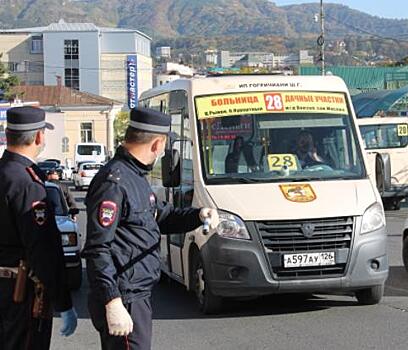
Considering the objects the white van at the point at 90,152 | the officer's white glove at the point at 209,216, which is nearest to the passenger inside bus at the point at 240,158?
the officer's white glove at the point at 209,216

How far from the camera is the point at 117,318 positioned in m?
4.43

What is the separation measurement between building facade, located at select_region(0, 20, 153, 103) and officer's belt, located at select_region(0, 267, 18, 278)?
112m

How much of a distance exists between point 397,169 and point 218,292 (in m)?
16.8

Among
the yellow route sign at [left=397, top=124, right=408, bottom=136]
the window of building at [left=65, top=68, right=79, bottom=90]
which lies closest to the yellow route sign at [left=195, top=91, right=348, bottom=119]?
the yellow route sign at [left=397, top=124, right=408, bottom=136]

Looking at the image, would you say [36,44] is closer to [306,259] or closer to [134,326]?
[306,259]

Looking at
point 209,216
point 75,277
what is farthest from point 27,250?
point 75,277

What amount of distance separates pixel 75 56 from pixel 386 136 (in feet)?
321

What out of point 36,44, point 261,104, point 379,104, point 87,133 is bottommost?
point 261,104

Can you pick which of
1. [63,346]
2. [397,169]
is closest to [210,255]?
[63,346]

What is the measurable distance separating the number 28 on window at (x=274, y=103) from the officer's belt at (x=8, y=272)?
539 cm

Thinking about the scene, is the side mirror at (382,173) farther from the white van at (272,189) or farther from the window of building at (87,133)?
the window of building at (87,133)

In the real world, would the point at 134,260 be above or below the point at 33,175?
below

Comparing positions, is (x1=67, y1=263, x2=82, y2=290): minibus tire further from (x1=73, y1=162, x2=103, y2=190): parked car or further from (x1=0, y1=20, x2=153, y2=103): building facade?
(x1=0, y1=20, x2=153, y2=103): building facade

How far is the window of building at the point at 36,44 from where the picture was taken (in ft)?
396
